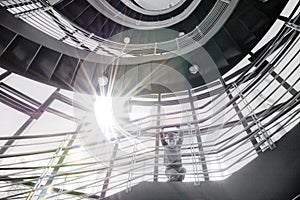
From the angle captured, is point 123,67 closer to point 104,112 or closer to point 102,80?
point 102,80

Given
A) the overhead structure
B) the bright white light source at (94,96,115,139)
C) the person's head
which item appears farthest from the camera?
the bright white light source at (94,96,115,139)

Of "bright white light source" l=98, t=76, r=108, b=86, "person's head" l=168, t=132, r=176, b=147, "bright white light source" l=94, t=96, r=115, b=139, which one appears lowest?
"person's head" l=168, t=132, r=176, b=147

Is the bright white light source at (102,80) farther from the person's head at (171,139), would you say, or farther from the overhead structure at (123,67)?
the person's head at (171,139)

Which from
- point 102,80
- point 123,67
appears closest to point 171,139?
point 123,67

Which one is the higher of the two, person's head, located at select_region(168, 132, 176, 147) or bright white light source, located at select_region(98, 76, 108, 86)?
bright white light source, located at select_region(98, 76, 108, 86)

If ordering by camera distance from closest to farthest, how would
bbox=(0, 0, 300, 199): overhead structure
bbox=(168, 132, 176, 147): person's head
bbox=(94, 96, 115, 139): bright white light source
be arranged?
1. bbox=(168, 132, 176, 147): person's head
2. bbox=(0, 0, 300, 199): overhead structure
3. bbox=(94, 96, 115, 139): bright white light source

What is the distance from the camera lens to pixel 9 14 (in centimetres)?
252

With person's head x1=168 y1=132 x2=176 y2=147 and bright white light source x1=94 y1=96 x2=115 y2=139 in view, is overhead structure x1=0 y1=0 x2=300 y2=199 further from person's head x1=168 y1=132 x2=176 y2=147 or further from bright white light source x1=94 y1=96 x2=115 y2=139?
person's head x1=168 y1=132 x2=176 y2=147

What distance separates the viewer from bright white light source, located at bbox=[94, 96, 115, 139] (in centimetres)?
334

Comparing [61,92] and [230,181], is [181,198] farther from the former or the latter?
[61,92]

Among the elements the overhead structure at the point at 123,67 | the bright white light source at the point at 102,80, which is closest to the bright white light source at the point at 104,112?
the overhead structure at the point at 123,67

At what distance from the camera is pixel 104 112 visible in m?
3.56

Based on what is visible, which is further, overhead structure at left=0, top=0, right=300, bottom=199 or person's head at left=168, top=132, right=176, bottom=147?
overhead structure at left=0, top=0, right=300, bottom=199

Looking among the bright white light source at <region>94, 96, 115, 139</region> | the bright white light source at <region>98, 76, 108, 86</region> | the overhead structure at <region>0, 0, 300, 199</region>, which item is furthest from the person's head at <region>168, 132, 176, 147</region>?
the bright white light source at <region>98, 76, 108, 86</region>
